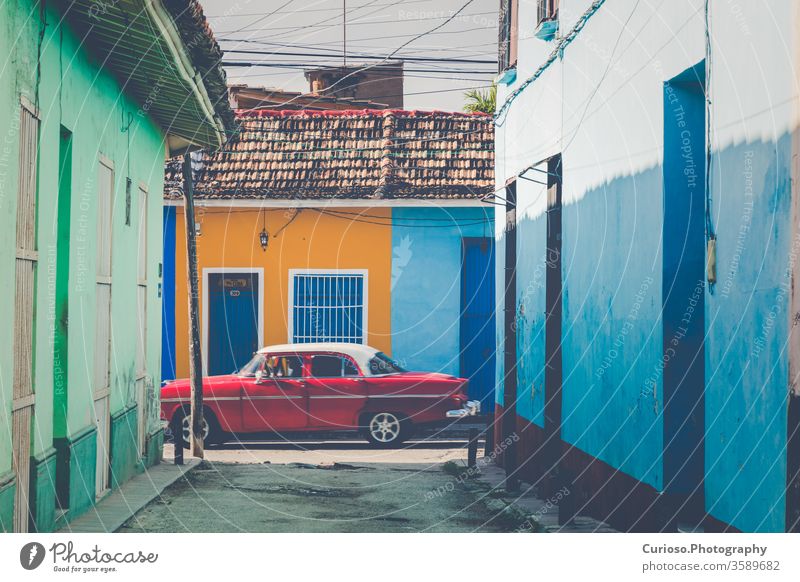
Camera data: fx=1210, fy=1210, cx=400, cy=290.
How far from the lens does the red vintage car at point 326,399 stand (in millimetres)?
15070

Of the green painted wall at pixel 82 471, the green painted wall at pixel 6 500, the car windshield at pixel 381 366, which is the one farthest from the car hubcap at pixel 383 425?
the green painted wall at pixel 6 500

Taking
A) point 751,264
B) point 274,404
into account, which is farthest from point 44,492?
point 274,404

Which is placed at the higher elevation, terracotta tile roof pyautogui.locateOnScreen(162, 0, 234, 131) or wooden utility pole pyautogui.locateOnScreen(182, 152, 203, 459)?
terracotta tile roof pyautogui.locateOnScreen(162, 0, 234, 131)

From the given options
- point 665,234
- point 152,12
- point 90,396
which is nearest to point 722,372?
point 665,234

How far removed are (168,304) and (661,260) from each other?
12.8 metres

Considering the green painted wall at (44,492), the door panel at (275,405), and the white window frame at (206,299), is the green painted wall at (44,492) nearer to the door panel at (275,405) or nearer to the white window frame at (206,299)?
the door panel at (275,405)

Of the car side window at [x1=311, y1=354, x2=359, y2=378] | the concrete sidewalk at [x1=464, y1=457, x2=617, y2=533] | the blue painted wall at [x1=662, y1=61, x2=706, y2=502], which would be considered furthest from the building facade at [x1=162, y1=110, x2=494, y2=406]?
the blue painted wall at [x1=662, y1=61, x2=706, y2=502]

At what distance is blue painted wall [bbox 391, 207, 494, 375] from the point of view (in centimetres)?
1894

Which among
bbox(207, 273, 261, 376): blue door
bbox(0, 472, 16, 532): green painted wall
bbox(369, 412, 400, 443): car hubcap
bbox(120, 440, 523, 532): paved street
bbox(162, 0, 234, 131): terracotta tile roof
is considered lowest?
bbox(120, 440, 523, 532): paved street

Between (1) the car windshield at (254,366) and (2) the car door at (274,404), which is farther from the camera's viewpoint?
(1) the car windshield at (254,366)

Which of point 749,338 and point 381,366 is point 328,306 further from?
point 749,338

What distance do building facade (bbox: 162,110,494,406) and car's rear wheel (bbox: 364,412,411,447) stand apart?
3.77 m

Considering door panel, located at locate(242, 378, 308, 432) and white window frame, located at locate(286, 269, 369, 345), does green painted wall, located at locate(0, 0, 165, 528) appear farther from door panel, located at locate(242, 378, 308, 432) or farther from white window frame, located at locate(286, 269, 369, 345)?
white window frame, located at locate(286, 269, 369, 345)

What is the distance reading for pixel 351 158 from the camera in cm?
1892
